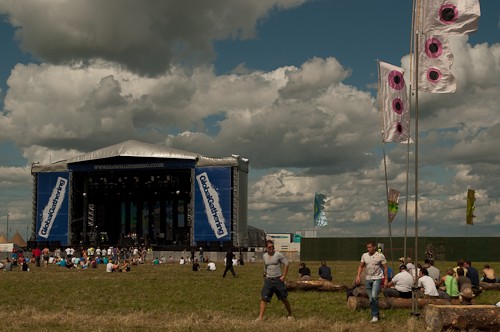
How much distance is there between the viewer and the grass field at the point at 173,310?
13203mm

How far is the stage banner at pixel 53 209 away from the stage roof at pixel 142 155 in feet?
3.27

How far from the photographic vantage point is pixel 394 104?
63.0 feet

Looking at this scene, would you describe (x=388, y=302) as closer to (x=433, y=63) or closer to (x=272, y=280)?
(x=272, y=280)

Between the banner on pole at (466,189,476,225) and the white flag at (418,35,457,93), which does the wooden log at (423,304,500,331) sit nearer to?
the white flag at (418,35,457,93)

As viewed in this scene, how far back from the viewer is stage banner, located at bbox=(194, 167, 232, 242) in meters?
56.5

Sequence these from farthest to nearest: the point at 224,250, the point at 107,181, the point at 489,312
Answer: the point at 107,181 → the point at 224,250 → the point at 489,312

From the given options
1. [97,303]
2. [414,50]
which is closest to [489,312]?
[414,50]

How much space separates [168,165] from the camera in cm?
5838

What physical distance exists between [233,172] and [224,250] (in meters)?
6.07

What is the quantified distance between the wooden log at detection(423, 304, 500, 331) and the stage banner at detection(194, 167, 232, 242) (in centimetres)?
4421

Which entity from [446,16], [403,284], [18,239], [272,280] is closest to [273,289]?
[272,280]

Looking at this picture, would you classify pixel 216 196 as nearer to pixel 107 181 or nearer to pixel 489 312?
pixel 107 181

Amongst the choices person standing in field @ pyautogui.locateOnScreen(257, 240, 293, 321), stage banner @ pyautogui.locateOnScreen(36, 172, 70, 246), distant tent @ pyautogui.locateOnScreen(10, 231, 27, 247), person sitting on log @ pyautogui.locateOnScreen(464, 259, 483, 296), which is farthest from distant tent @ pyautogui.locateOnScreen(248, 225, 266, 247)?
person standing in field @ pyautogui.locateOnScreen(257, 240, 293, 321)

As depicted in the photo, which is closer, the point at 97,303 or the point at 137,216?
the point at 97,303
